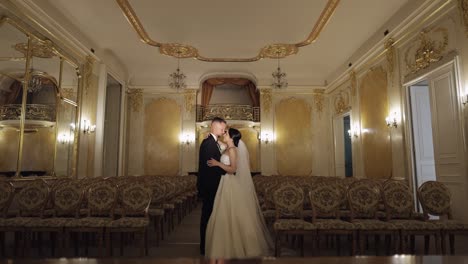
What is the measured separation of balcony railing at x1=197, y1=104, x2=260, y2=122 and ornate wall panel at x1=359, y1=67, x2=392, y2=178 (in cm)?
464

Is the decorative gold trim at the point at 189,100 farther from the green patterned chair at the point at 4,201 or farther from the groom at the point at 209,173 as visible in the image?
the groom at the point at 209,173

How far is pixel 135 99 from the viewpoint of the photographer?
11836 millimetres

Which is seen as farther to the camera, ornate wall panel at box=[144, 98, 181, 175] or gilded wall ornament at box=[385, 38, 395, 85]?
ornate wall panel at box=[144, 98, 181, 175]

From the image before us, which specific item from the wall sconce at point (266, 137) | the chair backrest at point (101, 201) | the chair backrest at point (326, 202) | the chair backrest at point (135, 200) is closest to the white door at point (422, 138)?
the chair backrest at point (326, 202)

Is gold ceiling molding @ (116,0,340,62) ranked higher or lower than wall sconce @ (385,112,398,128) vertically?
higher

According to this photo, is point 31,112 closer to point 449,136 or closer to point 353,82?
point 449,136

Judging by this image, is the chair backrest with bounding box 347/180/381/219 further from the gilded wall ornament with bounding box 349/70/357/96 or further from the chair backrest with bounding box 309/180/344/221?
the gilded wall ornament with bounding box 349/70/357/96

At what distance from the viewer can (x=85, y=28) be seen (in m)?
7.70

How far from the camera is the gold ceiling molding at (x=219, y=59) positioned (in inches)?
275

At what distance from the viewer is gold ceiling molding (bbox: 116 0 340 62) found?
7.00 m

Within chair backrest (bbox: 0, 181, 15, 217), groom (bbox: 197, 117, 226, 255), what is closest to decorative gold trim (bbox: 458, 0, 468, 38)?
groom (bbox: 197, 117, 226, 255)

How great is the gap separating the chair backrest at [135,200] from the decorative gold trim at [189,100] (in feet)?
27.2

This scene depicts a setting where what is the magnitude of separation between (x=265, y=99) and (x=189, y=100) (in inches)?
114

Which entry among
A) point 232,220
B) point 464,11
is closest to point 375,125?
point 464,11
